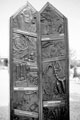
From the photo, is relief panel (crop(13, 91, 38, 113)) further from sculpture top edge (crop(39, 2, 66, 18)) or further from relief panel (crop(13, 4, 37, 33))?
sculpture top edge (crop(39, 2, 66, 18))

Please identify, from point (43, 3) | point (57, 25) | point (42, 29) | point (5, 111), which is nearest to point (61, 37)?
point (57, 25)

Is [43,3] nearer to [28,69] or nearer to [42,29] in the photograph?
[42,29]

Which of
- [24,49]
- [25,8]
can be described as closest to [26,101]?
[24,49]

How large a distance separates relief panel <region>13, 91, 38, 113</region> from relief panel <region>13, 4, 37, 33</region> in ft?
3.03

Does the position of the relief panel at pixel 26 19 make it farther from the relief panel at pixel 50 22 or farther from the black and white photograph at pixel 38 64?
the relief panel at pixel 50 22

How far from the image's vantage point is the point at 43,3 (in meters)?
2.12

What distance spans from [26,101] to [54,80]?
0.51 meters

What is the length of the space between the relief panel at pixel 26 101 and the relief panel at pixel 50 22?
924mm

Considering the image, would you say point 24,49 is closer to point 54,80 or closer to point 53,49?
point 53,49

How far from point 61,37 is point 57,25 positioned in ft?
0.61

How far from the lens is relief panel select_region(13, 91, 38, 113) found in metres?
1.93

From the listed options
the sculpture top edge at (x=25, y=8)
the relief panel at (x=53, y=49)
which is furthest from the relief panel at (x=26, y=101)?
the sculpture top edge at (x=25, y=8)

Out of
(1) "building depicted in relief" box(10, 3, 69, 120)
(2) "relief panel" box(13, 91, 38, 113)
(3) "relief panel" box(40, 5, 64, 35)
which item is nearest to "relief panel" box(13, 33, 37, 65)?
(1) "building depicted in relief" box(10, 3, 69, 120)

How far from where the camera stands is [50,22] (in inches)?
77.0
